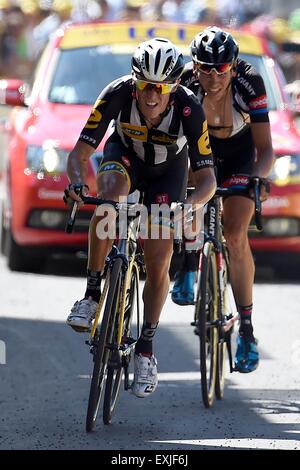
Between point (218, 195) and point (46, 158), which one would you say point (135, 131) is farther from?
point (46, 158)

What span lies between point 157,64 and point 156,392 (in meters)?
2.08

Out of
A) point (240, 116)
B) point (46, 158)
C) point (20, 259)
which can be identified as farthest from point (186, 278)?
point (20, 259)

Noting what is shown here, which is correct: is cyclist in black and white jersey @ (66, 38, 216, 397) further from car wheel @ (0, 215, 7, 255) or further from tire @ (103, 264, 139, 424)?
car wheel @ (0, 215, 7, 255)

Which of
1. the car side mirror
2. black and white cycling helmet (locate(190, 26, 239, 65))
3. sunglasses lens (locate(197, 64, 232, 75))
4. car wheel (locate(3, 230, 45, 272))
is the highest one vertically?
the car side mirror

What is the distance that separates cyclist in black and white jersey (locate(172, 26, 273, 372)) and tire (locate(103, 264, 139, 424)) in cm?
87

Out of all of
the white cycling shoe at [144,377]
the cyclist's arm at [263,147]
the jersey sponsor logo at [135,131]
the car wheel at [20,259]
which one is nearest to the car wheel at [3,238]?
the car wheel at [20,259]

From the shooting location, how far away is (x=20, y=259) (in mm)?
12695

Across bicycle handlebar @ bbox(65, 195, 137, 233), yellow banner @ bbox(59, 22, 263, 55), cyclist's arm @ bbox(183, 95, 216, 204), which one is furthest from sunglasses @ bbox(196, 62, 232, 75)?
yellow banner @ bbox(59, 22, 263, 55)

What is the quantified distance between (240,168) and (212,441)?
2.11 m

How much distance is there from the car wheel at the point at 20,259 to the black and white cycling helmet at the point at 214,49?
4751 millimetres

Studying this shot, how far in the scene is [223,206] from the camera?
27.5 ft

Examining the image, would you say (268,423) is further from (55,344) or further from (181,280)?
(55,344)

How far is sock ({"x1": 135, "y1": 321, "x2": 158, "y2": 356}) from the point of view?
7.47 metres

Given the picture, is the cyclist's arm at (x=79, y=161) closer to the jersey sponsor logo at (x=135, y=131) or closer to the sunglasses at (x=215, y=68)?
the jersey sponsor logo at (x=135, y=131)
